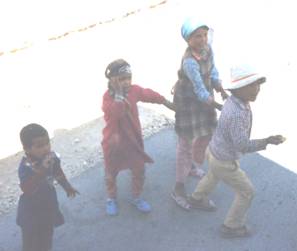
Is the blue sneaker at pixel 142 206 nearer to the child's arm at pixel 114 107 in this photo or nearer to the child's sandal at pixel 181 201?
the child's sandal at pixel 181 201

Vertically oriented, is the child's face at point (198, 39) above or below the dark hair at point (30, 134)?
above

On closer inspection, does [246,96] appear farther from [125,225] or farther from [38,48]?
[38,48]

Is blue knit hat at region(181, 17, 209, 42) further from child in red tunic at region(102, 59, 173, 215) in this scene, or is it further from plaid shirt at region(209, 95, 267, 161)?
plaid shirt at region(209, 95, 267, 161)

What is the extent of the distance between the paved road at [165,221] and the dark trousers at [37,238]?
1.18 ft

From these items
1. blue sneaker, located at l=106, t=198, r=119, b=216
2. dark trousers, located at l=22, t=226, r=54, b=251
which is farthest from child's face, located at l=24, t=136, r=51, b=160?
blue sneaker, located at l=106, t=198, r=119, b=216

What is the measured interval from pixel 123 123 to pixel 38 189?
89 cm

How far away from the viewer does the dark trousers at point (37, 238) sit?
11.7 feet

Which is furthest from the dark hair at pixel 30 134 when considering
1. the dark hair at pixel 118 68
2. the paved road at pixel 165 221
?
the paved road at pixel 165 221

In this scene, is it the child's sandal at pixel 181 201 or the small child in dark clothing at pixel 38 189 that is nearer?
the small child in dark clothing at pixel 38 189

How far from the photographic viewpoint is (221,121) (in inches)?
140

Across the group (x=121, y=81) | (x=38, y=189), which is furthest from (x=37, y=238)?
(x=121, y=81)

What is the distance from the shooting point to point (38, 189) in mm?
3434

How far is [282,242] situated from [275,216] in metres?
0.32

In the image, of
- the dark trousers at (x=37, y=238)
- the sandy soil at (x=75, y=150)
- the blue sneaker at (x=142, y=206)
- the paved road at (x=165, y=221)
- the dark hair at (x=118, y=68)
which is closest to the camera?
the dark trousers at (x=37, y=238)
